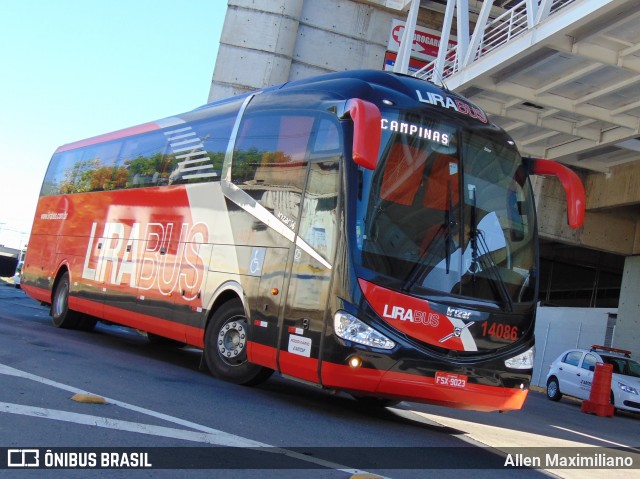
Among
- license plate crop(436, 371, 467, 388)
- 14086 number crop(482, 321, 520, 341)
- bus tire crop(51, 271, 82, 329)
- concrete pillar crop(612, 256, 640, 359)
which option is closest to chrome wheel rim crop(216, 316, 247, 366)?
license plate crop(436, 371, 467, 388)

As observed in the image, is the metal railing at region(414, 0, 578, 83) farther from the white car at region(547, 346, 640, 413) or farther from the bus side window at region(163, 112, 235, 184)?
the white car at region(547, 346, 640, 413)

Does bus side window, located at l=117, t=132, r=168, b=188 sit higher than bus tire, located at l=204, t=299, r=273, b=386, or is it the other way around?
bus side window, located at l=117, t=132, r=168, b=188

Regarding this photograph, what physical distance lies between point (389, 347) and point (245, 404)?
1.52 meters

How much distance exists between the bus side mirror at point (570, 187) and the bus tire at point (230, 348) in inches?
146

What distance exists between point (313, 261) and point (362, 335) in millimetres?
1020

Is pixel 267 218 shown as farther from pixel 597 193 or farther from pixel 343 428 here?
pixel 597 193

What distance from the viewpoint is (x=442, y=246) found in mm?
8430

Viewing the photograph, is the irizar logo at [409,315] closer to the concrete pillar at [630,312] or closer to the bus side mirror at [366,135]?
the bus side mirror at [366,135]

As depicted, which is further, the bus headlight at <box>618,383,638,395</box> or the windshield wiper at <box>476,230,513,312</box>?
the bus headlight at <box>618,383,638,395</box>

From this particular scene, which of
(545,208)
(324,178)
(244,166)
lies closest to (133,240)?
(244,166)

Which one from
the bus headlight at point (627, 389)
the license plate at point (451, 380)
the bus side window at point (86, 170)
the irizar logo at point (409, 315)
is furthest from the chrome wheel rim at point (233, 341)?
the bus headlight at point (627, 389)

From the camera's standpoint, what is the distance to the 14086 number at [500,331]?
27.9ft

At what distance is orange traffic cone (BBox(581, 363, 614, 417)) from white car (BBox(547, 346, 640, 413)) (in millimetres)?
1455

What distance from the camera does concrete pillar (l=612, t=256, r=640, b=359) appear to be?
90.4ft
